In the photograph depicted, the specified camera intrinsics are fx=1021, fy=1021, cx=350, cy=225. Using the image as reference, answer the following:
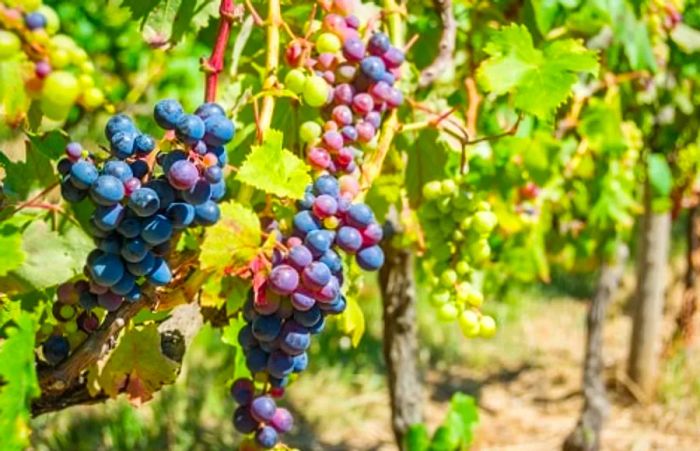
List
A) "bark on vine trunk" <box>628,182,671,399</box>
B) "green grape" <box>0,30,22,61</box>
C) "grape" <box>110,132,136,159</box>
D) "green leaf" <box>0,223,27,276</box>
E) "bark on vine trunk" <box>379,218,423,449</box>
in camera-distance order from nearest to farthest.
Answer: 1. "green grape" <box>0,30,22,61</box>
2. "green leaf" <box>0,223,27,276</box>
3. "grape" <box>110,132,136,159</box>
4. "bark on vine trunk" <box>379,218,423,449</box>
5. "bark on vine trunk" <box>628,182,671,399</box>

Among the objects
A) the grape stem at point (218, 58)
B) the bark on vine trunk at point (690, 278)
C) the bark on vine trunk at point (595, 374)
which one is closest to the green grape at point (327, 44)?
the grape stem at point (218, 58)

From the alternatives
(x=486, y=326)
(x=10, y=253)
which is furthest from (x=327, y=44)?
(x=10, y=253)

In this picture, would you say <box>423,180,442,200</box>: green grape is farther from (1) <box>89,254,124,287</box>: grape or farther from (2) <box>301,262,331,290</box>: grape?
(1) <box>89,254,124,287</box>: grape

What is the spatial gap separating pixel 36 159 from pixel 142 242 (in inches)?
16.0

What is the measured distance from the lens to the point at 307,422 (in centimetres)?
351

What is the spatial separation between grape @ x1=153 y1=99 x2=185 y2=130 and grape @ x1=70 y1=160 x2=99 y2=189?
74 mm

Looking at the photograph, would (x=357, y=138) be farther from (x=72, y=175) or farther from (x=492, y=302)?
(x=492, y=302)

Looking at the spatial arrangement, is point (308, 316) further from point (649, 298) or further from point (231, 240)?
point (649, 298)

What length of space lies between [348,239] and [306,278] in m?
0.09

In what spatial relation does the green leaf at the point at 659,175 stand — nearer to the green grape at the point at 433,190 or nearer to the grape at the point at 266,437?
the green grape at the point at 433,190

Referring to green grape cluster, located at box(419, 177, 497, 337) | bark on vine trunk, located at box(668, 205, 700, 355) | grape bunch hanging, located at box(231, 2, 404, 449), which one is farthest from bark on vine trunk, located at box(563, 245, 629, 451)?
grape bunch hanging, located at box(231, 2, 404, 449)

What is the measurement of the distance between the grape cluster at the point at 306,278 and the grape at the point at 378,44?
0.74 ft

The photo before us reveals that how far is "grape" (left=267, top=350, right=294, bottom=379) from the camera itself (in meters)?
1.06

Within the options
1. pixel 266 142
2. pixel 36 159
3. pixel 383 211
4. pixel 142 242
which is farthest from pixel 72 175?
pixel 383 211
